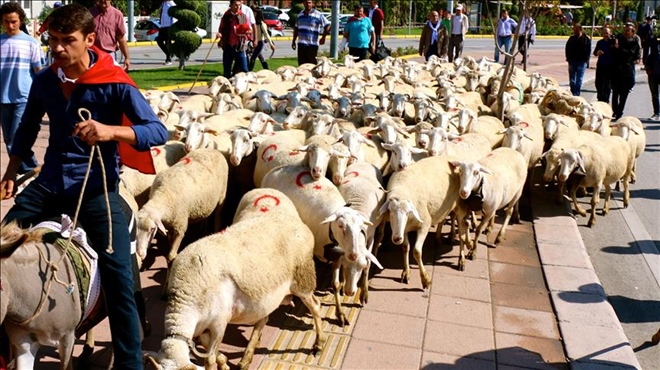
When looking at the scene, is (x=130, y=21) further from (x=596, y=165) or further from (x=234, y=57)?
(x=596, y=165)

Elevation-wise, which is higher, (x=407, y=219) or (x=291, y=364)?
(x=407, y=219)

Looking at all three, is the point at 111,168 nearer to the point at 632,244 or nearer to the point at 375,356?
the point at 375,356

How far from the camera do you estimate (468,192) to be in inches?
284

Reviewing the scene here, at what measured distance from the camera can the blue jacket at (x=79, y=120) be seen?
351 cm

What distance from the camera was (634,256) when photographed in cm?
814

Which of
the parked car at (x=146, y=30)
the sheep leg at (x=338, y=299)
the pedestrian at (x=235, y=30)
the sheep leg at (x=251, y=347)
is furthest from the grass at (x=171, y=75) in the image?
the parked car at (x=146, y=30)

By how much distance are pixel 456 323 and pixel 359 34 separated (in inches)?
508

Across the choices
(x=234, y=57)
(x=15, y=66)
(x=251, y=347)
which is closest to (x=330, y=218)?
(x=251, y=347)

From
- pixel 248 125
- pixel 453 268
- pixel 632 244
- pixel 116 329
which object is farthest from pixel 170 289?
pixel 632 244

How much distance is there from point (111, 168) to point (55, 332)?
2.76 ft

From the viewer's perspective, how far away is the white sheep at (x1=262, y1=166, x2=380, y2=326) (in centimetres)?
577

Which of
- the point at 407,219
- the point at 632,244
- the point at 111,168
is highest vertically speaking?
the point at 111,168

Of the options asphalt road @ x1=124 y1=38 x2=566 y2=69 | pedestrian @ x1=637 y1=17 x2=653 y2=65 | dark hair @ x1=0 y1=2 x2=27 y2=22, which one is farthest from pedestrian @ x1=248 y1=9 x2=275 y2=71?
pedestrian @ x1=637 y1=17 x2=653 y2=65

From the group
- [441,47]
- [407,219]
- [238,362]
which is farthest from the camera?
[441,47]
